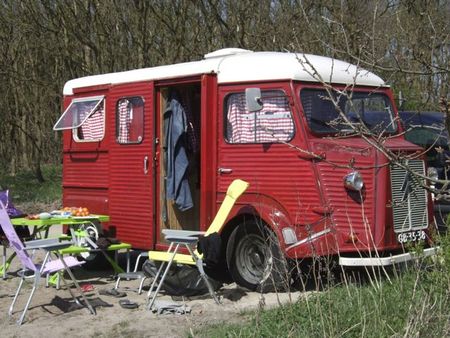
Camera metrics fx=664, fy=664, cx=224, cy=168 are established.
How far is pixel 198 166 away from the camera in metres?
8.53

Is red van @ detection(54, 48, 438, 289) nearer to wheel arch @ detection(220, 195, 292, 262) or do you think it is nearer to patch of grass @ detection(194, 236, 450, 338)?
wheel arch @ detection(220, 195, 292, 262)

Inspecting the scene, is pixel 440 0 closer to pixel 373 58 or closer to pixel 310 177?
pixel 310 177

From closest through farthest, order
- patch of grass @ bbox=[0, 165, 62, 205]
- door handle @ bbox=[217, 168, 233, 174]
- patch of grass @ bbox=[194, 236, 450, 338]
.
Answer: patch of grass @ bbox=[194, 236, 450, 338] → door handle @ bbox=[217, 168, 233, 174] → patch of grass @ bbox=[0, 165, 62, 205]

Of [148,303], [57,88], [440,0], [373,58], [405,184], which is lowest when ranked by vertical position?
[148,303]

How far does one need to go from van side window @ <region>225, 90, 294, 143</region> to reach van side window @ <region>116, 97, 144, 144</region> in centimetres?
133

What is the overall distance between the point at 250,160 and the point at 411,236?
1.93 metres

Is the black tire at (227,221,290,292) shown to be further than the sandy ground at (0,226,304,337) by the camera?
Yes

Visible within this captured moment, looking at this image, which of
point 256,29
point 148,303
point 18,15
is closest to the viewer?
point 148,303

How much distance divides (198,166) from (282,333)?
13.3ft

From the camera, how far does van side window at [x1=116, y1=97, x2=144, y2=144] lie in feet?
27.7

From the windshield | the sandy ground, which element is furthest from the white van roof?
the sandy ground

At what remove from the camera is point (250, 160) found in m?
7.49

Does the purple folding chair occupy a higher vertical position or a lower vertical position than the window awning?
lower

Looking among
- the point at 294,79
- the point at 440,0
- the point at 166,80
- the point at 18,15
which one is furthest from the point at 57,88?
the point at 294,79
